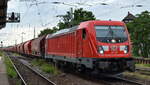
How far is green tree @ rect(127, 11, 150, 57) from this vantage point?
58.1m

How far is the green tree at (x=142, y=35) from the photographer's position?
2289 inches

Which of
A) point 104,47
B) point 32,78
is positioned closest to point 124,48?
point 104,47

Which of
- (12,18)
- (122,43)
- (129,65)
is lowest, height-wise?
(129,65)

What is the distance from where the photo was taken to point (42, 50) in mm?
36719

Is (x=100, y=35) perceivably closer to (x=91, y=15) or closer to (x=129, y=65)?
(x=129, y=65)

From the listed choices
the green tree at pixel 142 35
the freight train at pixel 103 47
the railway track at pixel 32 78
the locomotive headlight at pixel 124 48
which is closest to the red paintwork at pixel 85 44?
the freight train at pixel 103 47

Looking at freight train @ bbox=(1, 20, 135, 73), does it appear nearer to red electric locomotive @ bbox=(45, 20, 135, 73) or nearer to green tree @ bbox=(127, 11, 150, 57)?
red electric locomotive @ bbox=(45, 20, 135, 73)

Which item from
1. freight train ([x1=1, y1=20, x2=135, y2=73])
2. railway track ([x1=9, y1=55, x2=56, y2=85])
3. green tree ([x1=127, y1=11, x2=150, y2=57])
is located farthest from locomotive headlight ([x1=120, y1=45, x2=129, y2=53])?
green tree ([x1=127, y1=11, x2=150, y2=57])

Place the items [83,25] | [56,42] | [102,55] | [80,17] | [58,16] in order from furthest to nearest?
[80,17]
[58,16]
[56,42]
[83,25]
[102,55]

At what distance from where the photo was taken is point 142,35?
5853 cm

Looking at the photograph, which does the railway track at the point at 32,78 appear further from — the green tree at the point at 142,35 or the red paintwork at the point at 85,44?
the green tree at the point at 142,35

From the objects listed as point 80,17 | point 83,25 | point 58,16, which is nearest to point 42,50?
point 58,16

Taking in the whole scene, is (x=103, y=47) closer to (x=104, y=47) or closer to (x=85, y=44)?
(x=104, y=47)

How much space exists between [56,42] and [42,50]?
10.6 meters
